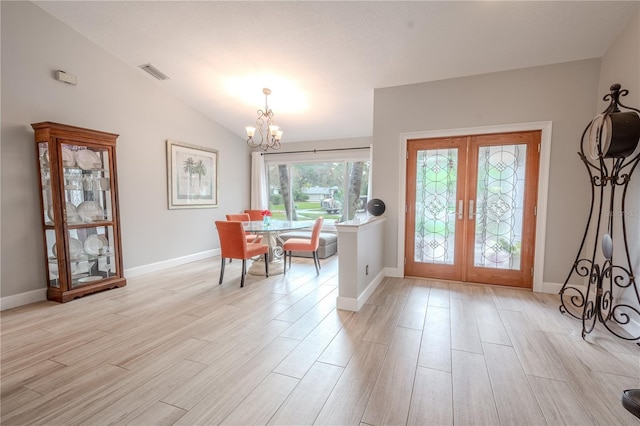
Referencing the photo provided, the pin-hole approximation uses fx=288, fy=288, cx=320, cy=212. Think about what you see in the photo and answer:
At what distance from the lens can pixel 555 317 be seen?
279 centimetres

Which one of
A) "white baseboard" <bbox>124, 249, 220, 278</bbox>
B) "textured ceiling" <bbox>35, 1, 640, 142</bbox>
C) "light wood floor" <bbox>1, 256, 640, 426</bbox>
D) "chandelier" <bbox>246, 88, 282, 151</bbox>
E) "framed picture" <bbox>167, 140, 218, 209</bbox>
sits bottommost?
"light wood floor" <bbox>1, 256, 640, 426</bbox>

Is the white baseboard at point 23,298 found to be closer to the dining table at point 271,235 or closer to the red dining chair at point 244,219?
the dining table at point 271,235

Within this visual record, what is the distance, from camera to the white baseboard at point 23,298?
2.96 m

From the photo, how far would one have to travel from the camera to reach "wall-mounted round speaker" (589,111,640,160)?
7.29 ft

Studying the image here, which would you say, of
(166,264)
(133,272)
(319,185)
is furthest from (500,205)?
(133,272)

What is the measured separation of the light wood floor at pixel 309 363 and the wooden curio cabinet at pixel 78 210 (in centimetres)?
33

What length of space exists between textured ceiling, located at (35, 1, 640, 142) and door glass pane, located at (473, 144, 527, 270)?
1.04 meters

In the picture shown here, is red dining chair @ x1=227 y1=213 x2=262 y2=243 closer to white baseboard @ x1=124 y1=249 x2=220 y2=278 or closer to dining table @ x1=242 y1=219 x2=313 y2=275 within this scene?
dining table @ x1=242 y1=219 x2=313 y2=275

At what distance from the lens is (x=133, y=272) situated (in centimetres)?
417

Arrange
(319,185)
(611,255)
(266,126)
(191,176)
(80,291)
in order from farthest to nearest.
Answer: (319,185) → (266,126) → (191,176) → (80,291) → (611,255)

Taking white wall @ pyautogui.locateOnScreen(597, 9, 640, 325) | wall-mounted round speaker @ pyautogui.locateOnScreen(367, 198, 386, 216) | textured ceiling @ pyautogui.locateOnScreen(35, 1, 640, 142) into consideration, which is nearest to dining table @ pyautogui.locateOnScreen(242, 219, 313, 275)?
wall-mounted round speaker @ pyautogui.locateOnScreen(367, 198, 386, 216)

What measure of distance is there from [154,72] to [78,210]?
215 centimetres

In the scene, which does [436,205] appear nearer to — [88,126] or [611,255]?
[611,255]

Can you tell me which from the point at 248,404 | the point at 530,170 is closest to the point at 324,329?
the point at 248,404
